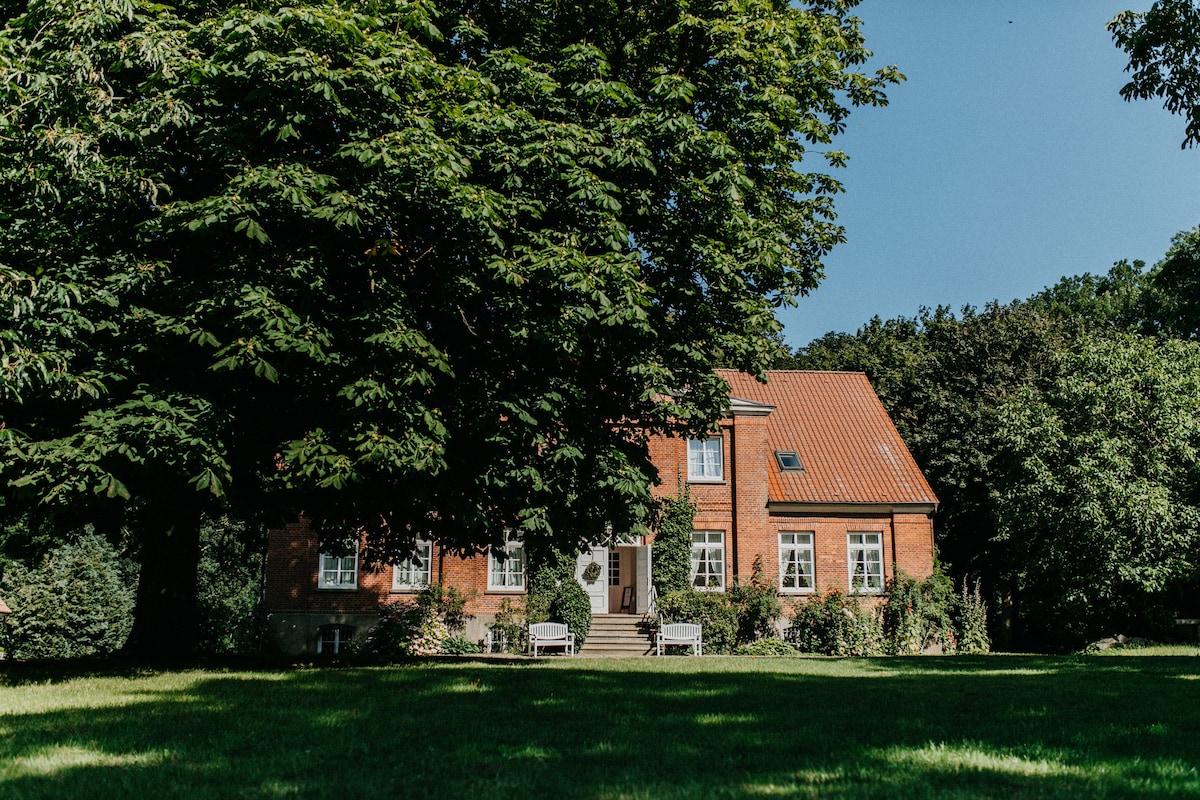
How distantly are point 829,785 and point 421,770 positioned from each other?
8.48 feet

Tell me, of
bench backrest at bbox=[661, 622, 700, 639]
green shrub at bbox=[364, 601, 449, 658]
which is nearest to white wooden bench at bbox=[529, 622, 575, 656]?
green shrub at bbox=[364, 601, 449, 658]

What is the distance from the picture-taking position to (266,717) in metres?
8.42

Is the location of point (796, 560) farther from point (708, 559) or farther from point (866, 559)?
point (708, 559)

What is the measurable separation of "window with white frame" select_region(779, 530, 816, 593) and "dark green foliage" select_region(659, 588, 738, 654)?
9.27ft

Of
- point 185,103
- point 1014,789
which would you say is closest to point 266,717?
point 1014,789

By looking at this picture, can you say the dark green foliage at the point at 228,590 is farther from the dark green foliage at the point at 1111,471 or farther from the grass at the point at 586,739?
the dark green foliage at the point at 1111,471

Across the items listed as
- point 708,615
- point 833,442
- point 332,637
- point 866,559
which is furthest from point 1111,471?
point 332,637

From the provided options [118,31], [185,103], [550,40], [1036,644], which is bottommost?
[1036,644]

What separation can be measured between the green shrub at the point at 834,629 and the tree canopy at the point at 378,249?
13869mm

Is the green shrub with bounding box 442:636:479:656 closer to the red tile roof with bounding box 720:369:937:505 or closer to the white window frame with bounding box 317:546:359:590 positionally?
the white window frame with bounding box 317:546:359:590

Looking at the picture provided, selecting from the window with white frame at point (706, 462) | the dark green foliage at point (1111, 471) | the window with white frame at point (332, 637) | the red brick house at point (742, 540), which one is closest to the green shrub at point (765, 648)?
the red brick house at point (742, 540)

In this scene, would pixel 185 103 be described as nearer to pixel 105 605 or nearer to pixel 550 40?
pixel 550 40

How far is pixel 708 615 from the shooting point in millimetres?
26375

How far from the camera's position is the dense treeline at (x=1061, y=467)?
2634 cm
